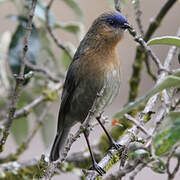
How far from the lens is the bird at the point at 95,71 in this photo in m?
3.68

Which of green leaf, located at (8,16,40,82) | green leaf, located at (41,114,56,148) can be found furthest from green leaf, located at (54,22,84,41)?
green leaf, located at (41,114,56,148)

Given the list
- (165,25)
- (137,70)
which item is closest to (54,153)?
(137,70)

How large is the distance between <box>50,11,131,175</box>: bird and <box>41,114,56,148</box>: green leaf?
20 cm

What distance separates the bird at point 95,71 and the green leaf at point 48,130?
0.65 ft

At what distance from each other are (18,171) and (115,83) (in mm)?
1104

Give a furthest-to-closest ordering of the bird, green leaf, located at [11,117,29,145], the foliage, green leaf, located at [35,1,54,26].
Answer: green leaf, located at [11,117,29,145], green leaf, located at [35,1,54,26], the bird, the foliage

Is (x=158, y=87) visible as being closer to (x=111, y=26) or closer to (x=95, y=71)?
(x=95, y=71)

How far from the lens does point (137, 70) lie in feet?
13.3

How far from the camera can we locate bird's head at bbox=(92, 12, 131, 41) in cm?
374

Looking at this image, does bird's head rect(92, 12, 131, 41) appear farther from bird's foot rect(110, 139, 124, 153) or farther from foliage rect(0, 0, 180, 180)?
bird's foot rect(110, 139, 124, 153)

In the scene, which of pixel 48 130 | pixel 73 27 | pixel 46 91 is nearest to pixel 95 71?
pixel 46 91

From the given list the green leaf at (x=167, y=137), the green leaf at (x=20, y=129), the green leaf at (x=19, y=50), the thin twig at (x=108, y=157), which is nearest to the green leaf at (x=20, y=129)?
the green leaf at (x=20, y=129)

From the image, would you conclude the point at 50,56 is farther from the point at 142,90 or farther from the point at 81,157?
the point at 142,90

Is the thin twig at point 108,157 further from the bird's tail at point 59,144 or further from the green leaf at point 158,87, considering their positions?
the bird's tail at point 59,144
